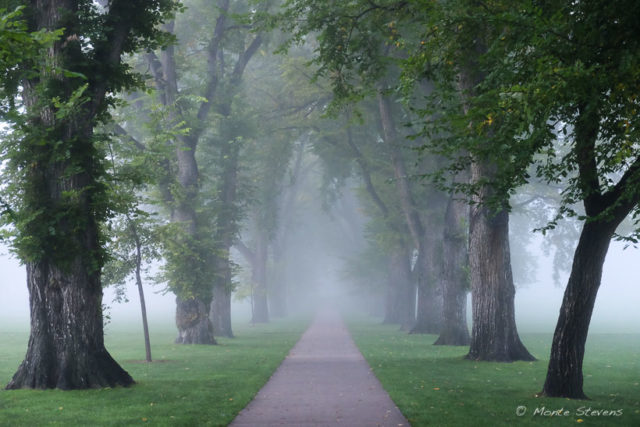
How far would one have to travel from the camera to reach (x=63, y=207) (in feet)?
39.7

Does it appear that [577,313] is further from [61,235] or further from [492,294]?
[61,235]

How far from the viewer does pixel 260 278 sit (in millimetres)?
44188

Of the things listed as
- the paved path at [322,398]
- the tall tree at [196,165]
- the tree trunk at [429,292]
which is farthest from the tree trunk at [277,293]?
the paved path at [322,398]

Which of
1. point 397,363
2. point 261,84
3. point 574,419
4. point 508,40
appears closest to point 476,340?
point 397,363

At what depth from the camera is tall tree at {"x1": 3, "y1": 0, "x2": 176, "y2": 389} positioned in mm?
11898

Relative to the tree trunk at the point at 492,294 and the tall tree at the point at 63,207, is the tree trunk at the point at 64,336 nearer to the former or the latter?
the tall tree at the point at 63,207

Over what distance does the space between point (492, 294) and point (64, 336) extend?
10.4 m

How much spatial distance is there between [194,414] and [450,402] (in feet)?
13.6

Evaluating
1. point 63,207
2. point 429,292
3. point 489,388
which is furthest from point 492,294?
point 429,292

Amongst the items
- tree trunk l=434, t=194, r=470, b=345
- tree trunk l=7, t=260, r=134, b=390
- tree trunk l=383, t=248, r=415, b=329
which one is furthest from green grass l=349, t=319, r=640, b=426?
tree trunk l=383, t=248, r=415, b=329

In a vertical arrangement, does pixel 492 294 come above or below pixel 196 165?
below

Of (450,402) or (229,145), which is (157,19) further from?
(229,145)

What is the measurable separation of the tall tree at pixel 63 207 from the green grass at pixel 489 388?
5929mm

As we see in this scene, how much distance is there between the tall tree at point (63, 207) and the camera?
1190 cm
